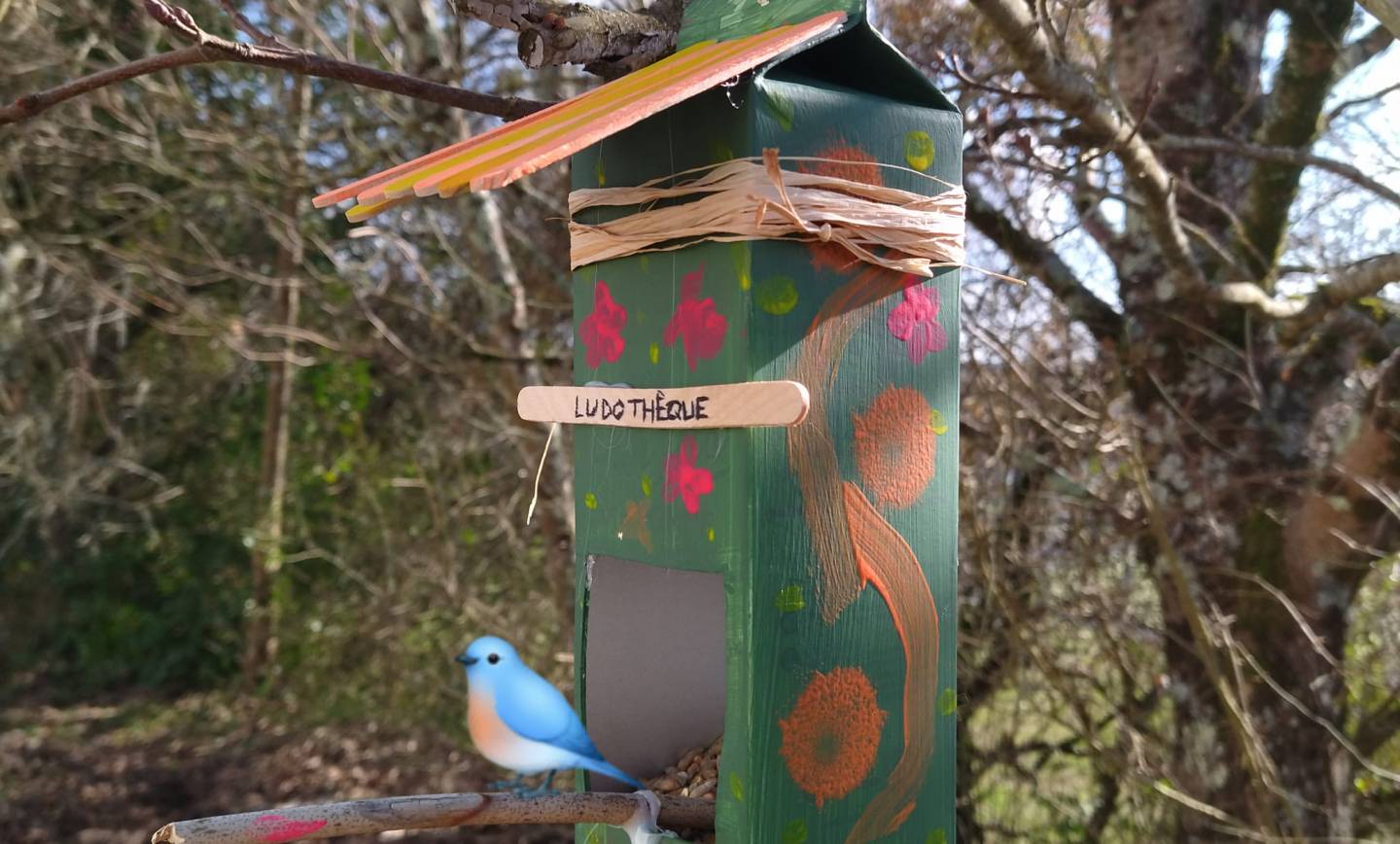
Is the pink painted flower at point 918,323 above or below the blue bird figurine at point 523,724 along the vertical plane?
above

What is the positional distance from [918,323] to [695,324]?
10.5 inches

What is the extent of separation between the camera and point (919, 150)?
1372mm

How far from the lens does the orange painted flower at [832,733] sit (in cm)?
127

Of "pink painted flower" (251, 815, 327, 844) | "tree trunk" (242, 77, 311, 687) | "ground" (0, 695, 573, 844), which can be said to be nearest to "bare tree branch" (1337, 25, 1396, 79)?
"pink painted flower" (251, 815, 327, 844)

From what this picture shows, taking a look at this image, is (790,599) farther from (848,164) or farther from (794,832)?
(848,164)

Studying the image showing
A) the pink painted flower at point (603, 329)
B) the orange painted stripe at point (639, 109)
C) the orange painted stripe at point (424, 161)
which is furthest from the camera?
the pink painted flower at point (603, 329)

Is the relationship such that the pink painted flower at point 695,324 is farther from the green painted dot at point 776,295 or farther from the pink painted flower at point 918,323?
the pink painted flower at point 918,323

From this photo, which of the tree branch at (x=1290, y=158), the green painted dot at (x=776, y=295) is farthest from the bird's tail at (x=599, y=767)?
the tree branch at (x=1290, y=158)

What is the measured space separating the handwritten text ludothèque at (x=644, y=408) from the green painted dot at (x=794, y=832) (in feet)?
1.49

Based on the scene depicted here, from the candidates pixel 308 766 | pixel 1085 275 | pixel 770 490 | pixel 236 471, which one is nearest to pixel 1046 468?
pixel 1085 275

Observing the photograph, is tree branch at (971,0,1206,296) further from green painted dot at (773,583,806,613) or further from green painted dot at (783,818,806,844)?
green painted dot at (783,818,806,844)

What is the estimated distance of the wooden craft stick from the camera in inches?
45.6

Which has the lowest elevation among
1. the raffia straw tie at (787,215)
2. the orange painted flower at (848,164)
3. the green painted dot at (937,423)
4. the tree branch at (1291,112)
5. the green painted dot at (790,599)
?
the green painted dot at (790,599)

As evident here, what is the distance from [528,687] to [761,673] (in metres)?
0.35
